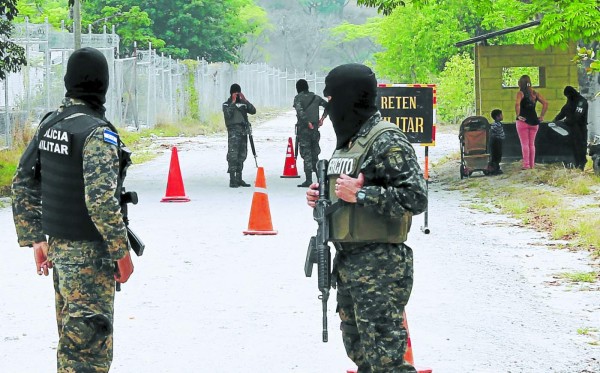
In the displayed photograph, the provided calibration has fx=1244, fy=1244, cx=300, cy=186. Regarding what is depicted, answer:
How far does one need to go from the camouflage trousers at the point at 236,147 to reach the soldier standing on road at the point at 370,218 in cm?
1459

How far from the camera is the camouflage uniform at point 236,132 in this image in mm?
19891

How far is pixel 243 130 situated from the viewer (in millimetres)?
20125

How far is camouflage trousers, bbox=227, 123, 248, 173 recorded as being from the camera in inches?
782

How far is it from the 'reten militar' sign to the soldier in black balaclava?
6224 millimetres

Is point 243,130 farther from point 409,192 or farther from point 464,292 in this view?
point 409,192

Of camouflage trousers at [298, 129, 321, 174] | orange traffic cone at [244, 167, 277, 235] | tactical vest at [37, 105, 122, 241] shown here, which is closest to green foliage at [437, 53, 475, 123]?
camouflage trousers at [298, 129, 321, 174]

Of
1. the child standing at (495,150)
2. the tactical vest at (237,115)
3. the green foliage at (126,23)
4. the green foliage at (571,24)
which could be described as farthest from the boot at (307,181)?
the green foliage at (126,23)

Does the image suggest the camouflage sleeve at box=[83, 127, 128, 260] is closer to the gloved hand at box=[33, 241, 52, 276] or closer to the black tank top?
the gloved hand at box=[33, 241, 52, 276]

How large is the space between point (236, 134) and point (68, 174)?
14775 millimetres

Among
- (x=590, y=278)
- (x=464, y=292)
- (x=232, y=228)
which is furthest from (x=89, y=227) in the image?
(x=232, y=228)

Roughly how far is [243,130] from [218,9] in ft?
141

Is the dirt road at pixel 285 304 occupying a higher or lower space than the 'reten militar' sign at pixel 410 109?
lower

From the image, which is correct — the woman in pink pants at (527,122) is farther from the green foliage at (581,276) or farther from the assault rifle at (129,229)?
the assault rifle at (129,229)

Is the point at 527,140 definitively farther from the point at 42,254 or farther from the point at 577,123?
the point at 42,254
